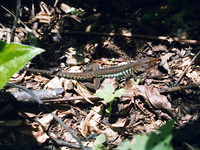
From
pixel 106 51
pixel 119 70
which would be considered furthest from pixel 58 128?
pixel 106 51

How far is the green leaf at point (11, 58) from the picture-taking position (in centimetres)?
213

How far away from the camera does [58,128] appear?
3.95 meters

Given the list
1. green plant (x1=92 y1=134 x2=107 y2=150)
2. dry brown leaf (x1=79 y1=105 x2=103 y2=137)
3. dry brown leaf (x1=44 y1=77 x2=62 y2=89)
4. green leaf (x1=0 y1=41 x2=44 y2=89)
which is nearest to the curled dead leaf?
dry brown leaf (x1=79 y1=105 x2=103 y2=137)

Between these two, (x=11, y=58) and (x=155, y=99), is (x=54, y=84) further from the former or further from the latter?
(x=155, y=99)

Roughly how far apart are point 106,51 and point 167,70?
1959 mm

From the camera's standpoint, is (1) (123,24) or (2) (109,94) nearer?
(2) (109,94)

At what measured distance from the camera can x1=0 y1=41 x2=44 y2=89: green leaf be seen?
2129 mm

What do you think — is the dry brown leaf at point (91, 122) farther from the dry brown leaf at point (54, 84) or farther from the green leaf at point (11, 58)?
the green leaf at point (11, 58)

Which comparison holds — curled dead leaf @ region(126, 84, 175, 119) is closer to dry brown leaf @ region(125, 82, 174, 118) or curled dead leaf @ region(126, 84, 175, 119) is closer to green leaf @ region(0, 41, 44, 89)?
dry brown leaf @ region(125, 82, 174, 118)

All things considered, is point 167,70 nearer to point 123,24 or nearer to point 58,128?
point 123,24

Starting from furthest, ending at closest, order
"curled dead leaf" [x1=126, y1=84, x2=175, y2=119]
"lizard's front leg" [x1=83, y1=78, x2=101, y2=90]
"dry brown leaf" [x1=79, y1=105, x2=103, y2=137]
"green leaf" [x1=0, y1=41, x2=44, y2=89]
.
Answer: "lizard's front leg" [x1=83, y1=78, x2=101, y2=90] < "dry brown leaf" [x1=79, y1=105, x2=103, y2=137] < "curled dead leaf" [x1=126, y1=84, x2=175, y2=119] < "green leaf" [x1=0, y1=41, x2=44, y2=89]

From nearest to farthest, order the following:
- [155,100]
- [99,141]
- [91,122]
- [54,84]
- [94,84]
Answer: [99,141] → [155,100] → [91,122] → [54,84] → [94,84]

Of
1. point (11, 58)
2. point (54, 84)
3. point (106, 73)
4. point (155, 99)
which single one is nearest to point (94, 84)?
point (106, 73)

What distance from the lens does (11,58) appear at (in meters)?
2.15
